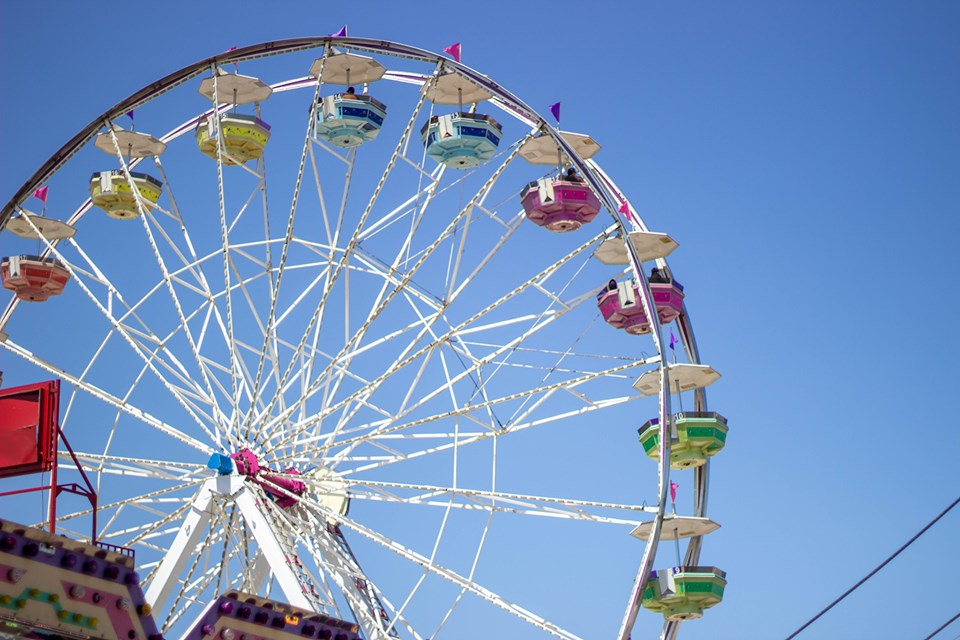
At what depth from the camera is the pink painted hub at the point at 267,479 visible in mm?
21406

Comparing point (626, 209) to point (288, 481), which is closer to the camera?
point (288, 481)

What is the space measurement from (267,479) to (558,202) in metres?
5.41

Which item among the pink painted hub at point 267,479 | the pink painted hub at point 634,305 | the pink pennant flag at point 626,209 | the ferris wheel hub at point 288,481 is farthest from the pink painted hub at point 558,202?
the pink painted hub at point 267,479

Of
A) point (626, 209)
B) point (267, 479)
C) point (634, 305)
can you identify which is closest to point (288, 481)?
point (267, 479)

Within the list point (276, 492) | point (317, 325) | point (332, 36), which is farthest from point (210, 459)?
point (332, 36)

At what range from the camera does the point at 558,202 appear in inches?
898

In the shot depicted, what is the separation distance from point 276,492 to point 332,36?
20.3ft

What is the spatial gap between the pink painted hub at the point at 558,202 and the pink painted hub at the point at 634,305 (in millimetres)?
1165

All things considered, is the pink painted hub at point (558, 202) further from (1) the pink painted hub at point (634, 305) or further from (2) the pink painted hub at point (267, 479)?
(2) the pink painted hub at point (267, 479)

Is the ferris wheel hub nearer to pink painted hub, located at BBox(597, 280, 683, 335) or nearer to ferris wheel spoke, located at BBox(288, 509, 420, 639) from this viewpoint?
ferris wheel spoke, located at BBox(288, 509, 420, 639)

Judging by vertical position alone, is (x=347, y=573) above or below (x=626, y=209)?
below

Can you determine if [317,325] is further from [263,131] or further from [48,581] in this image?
[48,581]

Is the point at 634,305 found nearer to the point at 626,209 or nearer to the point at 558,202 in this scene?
the point at 558,202

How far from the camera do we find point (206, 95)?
23.2 m
